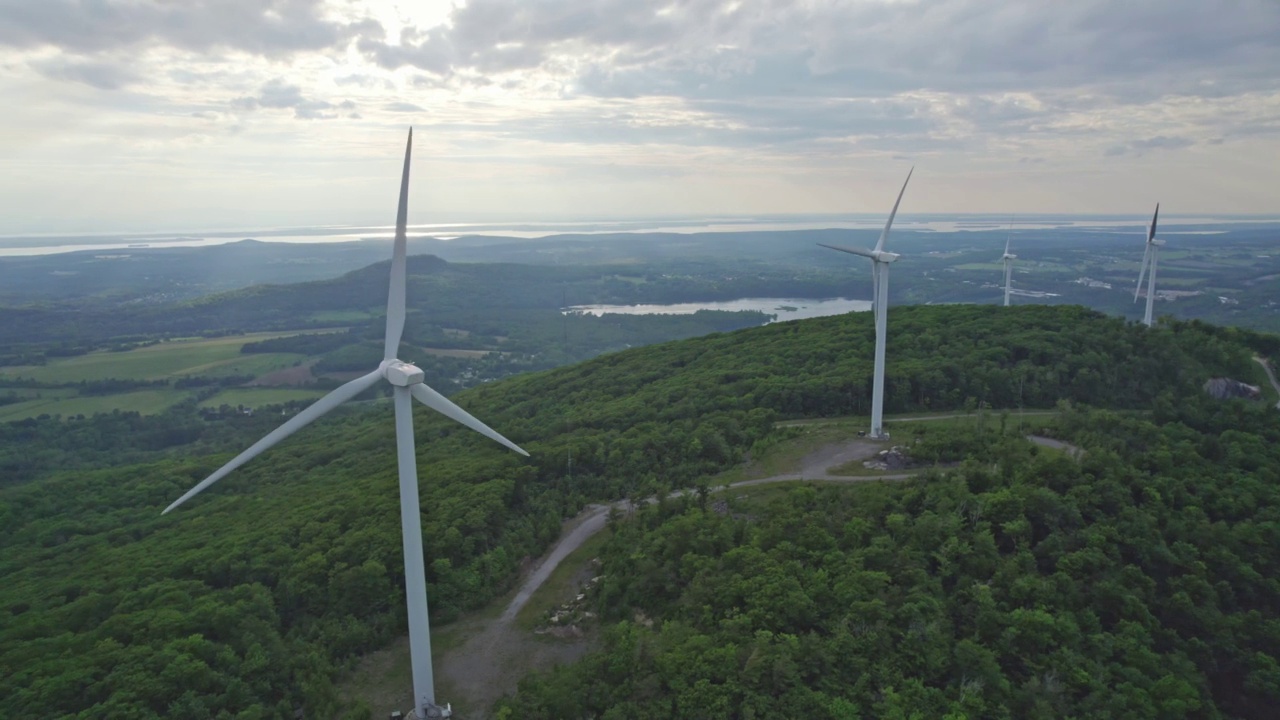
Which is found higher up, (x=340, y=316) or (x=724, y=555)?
(x=724, y=555)

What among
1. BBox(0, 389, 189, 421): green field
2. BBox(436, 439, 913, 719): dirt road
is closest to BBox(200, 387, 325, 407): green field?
BBox(0, 389, 189, 421): green field

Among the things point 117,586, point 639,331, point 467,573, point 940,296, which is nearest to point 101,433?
point 117,586

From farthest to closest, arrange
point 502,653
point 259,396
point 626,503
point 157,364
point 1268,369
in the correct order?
point 157,364, point 259,396, point 1268,369, point 626,503, point 502,653

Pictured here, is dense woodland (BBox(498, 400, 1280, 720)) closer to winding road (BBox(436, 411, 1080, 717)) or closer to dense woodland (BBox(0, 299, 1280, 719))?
dense woodland (BBox(0, 299, 1280, 719))

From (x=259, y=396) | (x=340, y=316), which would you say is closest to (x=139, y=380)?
(x=259, y=396)

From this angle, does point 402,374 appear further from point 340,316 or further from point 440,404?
point 340,316

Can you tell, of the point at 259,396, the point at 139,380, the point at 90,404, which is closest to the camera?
Result: the point at 90,404

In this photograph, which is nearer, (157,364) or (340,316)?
(157,364)
